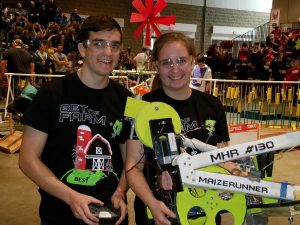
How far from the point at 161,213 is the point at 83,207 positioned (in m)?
0.28

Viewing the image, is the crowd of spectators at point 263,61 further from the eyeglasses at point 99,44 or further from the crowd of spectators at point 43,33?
the eyeglasses at point 99,44

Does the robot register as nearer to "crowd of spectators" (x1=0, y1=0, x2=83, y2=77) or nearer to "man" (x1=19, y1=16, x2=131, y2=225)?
"man" (x1=19, y1=16, x2=131, y2=225)

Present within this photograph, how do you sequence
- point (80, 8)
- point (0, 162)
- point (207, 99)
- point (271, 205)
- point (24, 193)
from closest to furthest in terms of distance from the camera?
point (271, 205) < point (207, 99) < point (24, 193) < point (0, 162) < point (80, 8)

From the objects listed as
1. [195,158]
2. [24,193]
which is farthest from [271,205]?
[24,193]

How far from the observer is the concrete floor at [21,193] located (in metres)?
4.08

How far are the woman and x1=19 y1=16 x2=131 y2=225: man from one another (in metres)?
0.12

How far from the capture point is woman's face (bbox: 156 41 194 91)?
179 cm

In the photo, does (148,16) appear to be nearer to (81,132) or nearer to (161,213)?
(81,132)

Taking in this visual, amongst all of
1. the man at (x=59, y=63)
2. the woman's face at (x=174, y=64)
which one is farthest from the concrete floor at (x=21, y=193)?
the man at (x=59, y=63)

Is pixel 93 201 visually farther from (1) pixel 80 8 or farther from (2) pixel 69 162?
(1) pixel 80 8

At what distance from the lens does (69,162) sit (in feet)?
5.56

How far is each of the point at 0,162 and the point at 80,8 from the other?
38.3 ft

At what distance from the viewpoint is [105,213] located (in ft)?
4.74

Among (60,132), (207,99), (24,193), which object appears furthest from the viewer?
(24,193)
